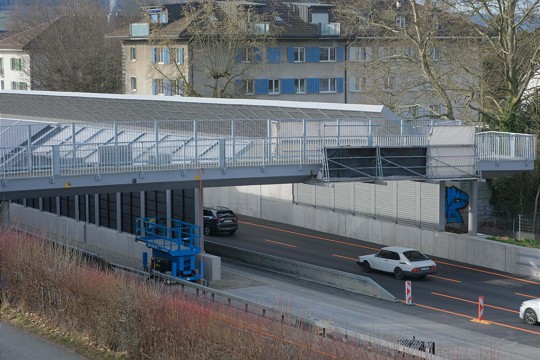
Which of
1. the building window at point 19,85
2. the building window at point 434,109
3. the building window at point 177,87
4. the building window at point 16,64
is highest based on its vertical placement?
the building window at point 16,64

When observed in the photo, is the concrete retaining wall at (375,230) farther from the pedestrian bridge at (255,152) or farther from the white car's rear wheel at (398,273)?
the white car's rear wheel at (398,273)

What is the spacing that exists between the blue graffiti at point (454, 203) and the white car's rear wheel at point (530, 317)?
1428cm

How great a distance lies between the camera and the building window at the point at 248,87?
2953 inches

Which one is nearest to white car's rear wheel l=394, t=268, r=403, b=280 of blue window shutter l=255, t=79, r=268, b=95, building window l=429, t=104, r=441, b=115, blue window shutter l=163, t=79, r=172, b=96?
building window l=429, t=104, r=441, b=115

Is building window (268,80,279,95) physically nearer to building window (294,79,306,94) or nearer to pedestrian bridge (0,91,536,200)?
building window (294,79,306,94)

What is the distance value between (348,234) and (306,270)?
38.8 ft

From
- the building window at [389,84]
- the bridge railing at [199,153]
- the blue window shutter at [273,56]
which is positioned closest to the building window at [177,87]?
the blue window shutter at [273,56]

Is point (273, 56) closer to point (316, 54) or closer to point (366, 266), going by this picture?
point (316, 54)

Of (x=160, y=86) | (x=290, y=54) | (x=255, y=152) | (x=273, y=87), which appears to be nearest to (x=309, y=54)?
(x=290, y=54)

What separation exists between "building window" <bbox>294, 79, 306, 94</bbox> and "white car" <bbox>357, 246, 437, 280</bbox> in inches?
1529

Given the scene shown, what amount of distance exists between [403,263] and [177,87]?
119ft

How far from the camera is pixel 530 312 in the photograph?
3253 centimetres

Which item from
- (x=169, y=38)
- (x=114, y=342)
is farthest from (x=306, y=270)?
(x=169, y=38)

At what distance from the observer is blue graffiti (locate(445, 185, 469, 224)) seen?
1839 inches
